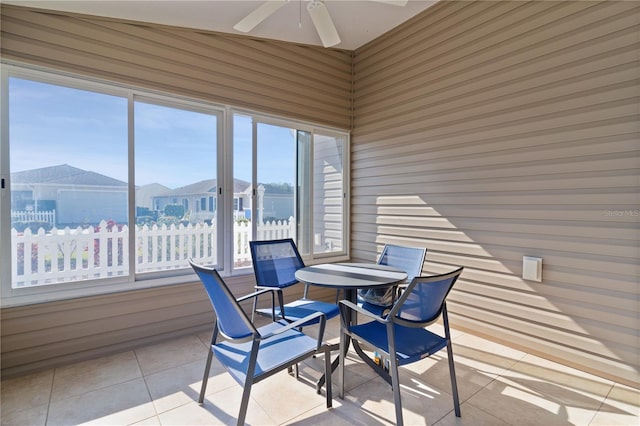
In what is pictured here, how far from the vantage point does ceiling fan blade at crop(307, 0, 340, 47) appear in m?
2.18

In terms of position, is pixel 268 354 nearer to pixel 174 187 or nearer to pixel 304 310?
pixel 304 310

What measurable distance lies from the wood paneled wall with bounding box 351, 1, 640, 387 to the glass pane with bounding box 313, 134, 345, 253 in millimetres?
836

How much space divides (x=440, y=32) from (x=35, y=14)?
377cm

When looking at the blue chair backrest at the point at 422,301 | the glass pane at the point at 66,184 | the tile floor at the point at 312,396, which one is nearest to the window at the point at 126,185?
the glass pane at the point at 66,184

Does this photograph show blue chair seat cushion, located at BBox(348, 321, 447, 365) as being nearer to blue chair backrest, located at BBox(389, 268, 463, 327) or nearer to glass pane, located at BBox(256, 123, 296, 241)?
blue chair backrest, located at BBox(389, 268, 463, 327)

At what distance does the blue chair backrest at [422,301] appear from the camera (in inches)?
68.1

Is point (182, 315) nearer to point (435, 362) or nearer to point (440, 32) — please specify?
point (435, 362)

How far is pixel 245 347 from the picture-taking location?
6.55ft

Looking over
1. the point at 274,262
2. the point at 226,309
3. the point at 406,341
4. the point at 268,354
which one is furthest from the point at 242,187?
the point at 406,341

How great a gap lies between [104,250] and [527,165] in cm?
396

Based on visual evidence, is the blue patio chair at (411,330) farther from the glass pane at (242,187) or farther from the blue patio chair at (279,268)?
the glass pane at (242,187)

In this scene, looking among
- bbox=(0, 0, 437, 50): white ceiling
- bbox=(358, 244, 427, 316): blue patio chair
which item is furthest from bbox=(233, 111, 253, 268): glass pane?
bbox=(358, 244, 427, 316): blue patio chair

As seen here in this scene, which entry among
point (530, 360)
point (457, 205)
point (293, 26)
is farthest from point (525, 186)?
point (293, 26)

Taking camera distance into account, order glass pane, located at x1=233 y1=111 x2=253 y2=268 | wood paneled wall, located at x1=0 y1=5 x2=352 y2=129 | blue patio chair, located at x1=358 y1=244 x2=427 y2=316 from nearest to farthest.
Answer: wood paneled wall, located at x1=0 y1=5 x2=352 y2=129 < blue patio chair, located at x1=358 y1=244 x2=427 y2=316 < glass pane, located at x1=233 y1=111 x2=253 y2=268
